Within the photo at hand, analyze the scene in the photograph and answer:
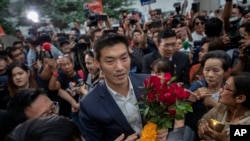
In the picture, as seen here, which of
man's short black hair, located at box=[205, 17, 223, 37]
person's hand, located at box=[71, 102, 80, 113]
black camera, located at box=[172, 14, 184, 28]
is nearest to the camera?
person's hand, located at box=[71, 102, 80, 113]

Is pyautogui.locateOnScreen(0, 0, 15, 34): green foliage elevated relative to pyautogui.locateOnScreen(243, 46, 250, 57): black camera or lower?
elevated

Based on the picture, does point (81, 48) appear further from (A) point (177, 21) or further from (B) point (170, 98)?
(B) point (170, 98)

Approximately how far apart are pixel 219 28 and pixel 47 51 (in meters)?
2.32

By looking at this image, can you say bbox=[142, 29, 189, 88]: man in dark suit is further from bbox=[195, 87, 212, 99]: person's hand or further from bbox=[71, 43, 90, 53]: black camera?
bbox=[71, 43, 90, 53]: black camera

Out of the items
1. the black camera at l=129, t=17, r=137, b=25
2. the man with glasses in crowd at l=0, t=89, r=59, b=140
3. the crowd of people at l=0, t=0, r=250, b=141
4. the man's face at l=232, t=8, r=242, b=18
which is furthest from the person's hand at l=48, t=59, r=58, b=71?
the man's face at l=232, t=8, r=242, b=18

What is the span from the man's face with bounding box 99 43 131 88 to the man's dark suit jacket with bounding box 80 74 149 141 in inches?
5.0

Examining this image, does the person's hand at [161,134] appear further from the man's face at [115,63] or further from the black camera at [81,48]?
the black camera at [81,48]

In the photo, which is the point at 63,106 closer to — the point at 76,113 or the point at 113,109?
the point at 76,113

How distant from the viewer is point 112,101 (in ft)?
6.37

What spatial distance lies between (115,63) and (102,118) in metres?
0.38

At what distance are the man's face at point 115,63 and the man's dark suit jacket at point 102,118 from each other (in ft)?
0.42

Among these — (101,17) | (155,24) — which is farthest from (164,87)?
(101,17)

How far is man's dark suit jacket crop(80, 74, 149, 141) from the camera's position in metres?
1.89

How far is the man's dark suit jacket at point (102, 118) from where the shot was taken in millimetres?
1894
